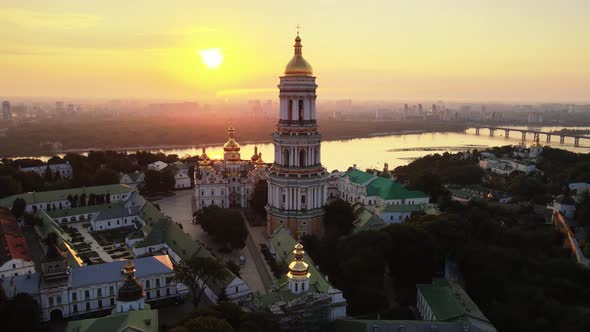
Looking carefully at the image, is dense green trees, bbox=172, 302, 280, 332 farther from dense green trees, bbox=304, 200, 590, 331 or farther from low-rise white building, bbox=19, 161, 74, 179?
low-rise white building, bbox=19, 161, 74, 179

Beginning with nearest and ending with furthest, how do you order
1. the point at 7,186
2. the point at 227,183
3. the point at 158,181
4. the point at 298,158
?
1. the point at 298,158
2. the point at 7,186
3. the point at 227,183
4. the point at 158,181

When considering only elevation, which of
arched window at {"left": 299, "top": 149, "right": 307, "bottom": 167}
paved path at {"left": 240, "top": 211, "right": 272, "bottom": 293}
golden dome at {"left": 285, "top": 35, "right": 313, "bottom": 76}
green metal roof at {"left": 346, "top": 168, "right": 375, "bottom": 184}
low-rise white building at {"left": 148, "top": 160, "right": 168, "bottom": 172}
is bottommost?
paved path at {"left": 240, "top": 211, "right": 272, "bottom": 293}

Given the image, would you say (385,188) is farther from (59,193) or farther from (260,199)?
(59,193)

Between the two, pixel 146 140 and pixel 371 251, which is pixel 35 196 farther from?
pixel 146 140

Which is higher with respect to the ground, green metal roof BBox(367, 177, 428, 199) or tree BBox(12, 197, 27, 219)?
green metal roof BBox(367, 177, 428, 199)

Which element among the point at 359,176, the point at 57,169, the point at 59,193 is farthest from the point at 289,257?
the point at 57,169

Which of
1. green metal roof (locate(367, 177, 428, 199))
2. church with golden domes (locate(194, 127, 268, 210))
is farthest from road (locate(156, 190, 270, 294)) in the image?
green metal roof (locate(367, 177, 428, 199))
